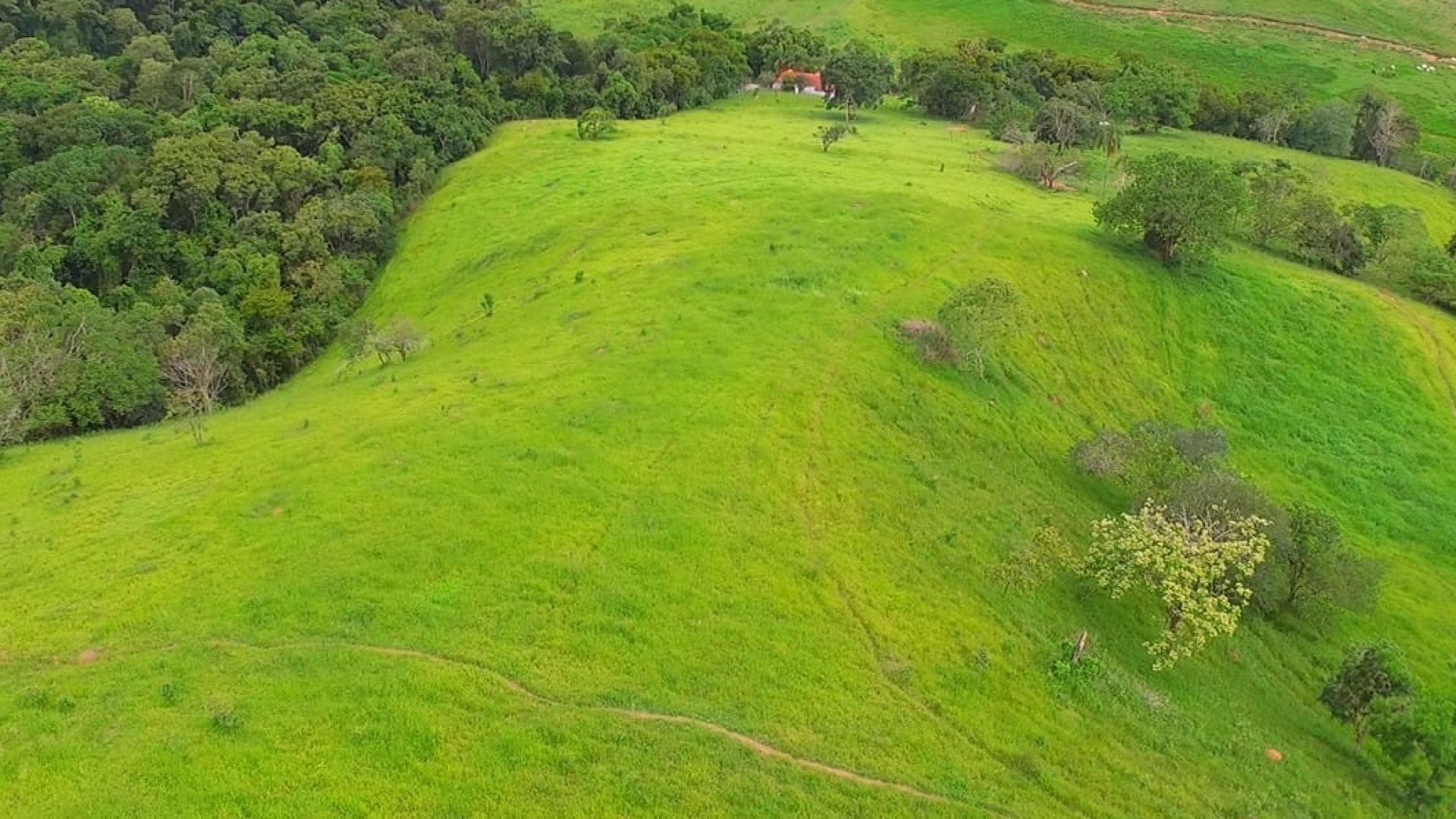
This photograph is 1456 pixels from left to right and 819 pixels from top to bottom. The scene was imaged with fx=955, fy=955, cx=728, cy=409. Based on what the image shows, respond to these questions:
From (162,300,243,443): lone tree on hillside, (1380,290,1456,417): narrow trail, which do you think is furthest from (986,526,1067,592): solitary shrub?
(162,300,243,443): lone tree on hillside

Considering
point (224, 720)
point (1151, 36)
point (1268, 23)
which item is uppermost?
point (1268, 23)

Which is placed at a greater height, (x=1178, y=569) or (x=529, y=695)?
(x=529, y=695)

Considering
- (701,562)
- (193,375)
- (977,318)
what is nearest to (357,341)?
(193,375)

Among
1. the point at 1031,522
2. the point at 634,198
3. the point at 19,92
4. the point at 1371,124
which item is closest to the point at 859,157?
the point at 634,198

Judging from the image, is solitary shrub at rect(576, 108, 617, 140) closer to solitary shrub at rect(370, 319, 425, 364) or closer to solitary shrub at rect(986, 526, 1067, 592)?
solitary shrub at rect(370, 319, 425, 364)

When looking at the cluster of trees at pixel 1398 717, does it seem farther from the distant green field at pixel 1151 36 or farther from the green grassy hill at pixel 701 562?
the distant green field at pixel 1151 36

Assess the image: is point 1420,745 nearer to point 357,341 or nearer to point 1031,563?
point 1031,563
